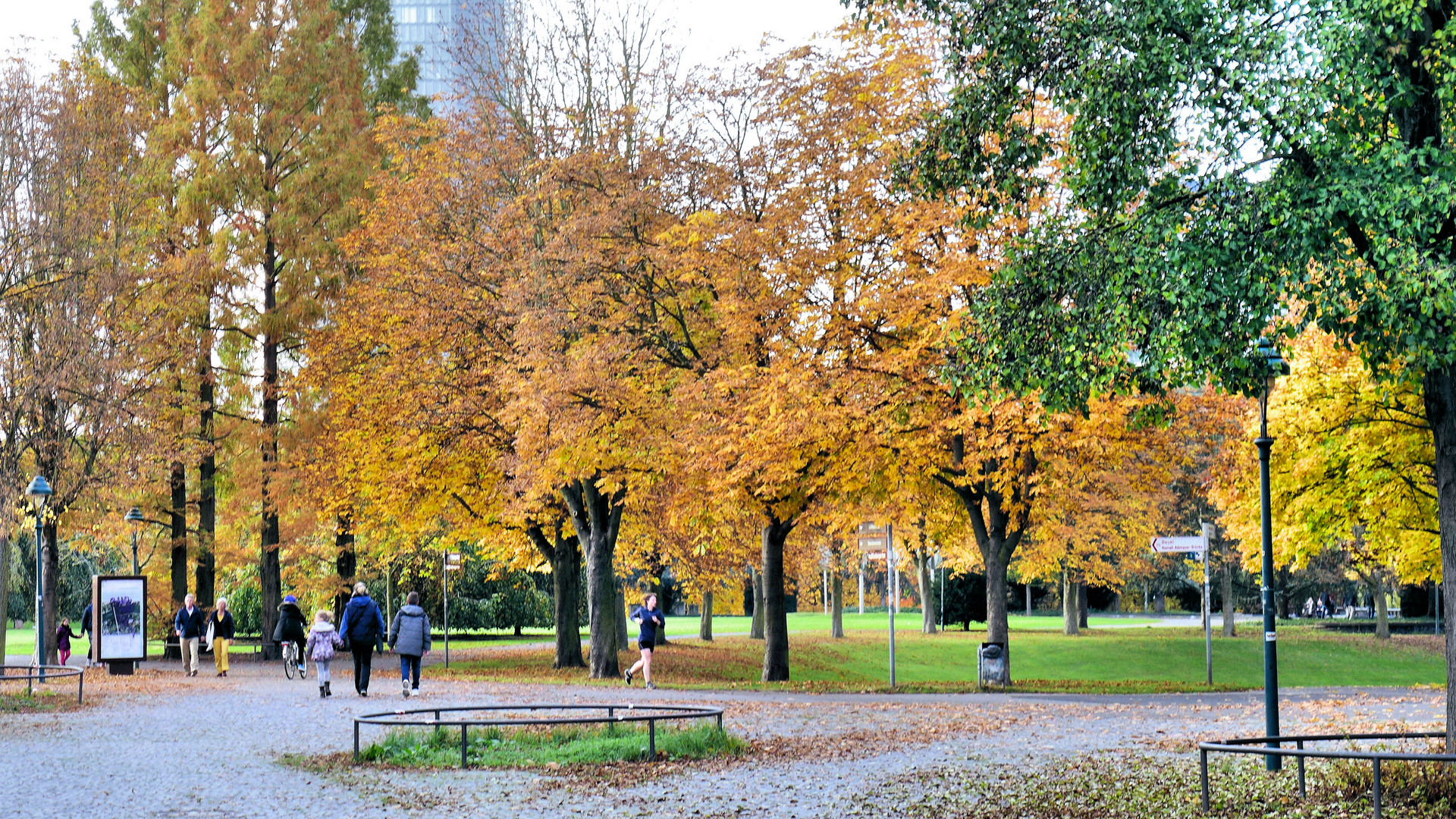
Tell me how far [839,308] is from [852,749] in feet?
35.9

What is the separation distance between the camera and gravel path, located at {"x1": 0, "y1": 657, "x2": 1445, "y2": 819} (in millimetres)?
11438

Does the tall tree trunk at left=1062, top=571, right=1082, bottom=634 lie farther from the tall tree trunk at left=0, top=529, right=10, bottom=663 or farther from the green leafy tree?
the green leafy tree

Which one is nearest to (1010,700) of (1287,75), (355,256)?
(1287,75)

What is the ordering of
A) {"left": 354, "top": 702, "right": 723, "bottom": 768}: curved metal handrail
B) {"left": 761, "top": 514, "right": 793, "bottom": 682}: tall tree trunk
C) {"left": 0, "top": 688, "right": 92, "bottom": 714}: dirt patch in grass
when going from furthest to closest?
{"left": 761, "top": 514, "right": 793, "bottom": 682}: tall tree trunk → {"left": 0, "top": 688, "right": 92, "bottom": 714}: dirt patch in grass → {"left": 354, "top": 702, "right": 723, "bottom": 768}: curved metal handrail

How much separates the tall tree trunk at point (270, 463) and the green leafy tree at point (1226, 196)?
2673cm

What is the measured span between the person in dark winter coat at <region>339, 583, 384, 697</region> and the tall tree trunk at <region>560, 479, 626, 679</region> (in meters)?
6.74

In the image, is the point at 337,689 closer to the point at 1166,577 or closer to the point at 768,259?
the point at 768,259

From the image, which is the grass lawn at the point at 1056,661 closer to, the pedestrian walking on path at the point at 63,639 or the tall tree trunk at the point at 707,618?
the tall tree trunk at the point at 707,618

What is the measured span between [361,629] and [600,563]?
24.1 ft

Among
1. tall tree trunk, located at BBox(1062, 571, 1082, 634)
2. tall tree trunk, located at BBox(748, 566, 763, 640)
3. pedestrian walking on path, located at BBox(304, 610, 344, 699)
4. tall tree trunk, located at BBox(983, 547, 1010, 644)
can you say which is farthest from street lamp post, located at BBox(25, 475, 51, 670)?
tall tree trunk, located at BBox(1062, 571, 1082, 634)

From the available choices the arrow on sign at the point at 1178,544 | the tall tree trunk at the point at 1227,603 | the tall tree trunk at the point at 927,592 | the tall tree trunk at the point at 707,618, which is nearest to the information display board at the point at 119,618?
the arrow on sign at the point at 1178,544

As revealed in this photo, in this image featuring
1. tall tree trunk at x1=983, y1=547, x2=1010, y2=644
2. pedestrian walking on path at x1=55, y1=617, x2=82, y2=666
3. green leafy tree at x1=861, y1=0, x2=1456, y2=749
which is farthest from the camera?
pedestrian walking on path at x1=55, y1=617, x2=82, y2=666

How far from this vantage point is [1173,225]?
36.5 ft

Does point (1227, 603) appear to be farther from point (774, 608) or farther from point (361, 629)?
point (361, 629)
